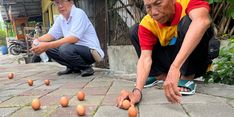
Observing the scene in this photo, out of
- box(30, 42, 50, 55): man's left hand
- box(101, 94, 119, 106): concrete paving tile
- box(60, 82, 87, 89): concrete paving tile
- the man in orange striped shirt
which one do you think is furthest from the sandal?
box(30, 42, 50, 55): man's left hand

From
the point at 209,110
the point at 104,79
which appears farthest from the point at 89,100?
the point at 104,79

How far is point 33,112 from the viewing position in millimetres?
2836

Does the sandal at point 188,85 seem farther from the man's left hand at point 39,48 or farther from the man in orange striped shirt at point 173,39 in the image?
the man's left hand at point 39,48

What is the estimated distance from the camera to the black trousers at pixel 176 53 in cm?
299

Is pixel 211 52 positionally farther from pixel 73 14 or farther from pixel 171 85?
pixel 73 14

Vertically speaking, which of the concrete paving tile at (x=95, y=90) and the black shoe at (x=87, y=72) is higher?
the black shoe at (x=87, y=72)

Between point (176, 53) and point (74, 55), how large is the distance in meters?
2.07

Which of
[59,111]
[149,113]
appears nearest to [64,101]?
[59,111]

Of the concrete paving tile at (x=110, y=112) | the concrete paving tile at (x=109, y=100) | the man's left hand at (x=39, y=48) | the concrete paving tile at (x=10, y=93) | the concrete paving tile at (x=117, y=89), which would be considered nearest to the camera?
the concrete paving tile at (x=110, y=112)

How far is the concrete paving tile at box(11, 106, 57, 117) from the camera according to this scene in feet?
9.06

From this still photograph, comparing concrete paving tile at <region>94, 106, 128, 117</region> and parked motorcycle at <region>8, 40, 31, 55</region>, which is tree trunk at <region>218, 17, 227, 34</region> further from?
parked motorcycle at <region>8, 40, 31, 55</region>

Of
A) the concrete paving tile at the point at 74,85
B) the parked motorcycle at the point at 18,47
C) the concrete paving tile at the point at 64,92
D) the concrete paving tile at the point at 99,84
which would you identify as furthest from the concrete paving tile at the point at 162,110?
the parked motorcycle at the point at 18,47

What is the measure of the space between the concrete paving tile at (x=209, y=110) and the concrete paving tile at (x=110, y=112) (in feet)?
1.68

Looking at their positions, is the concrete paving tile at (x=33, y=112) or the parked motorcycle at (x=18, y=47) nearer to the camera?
the concrete paving tile at (x=33, y=112)
